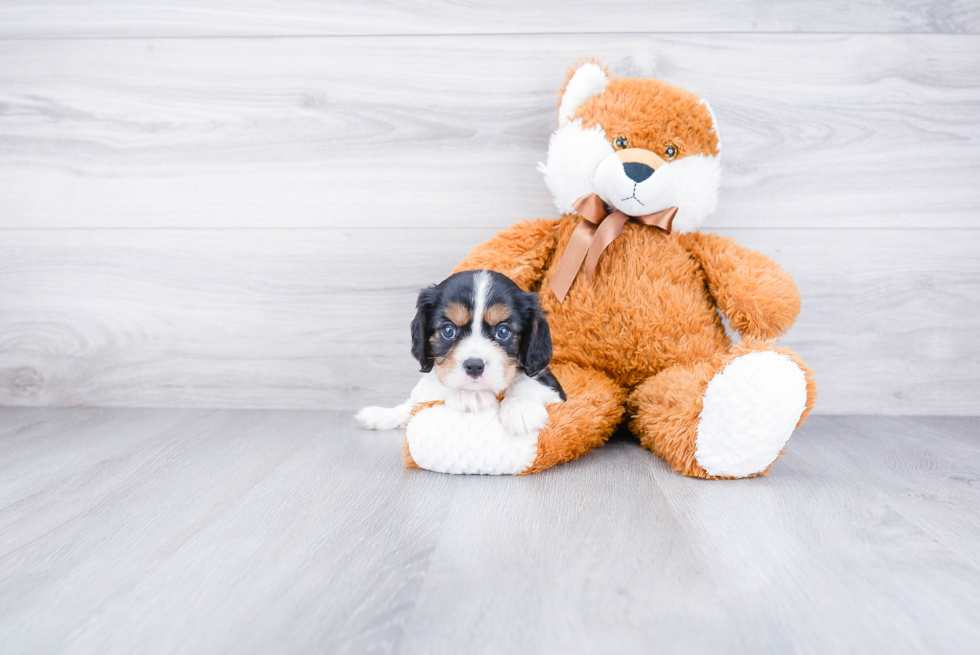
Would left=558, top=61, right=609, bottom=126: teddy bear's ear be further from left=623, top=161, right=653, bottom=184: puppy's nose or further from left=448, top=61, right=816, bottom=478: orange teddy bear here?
left=623, top=161, right=653, bottom=184: puppy's nose

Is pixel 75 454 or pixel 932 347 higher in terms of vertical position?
pixel 932 347

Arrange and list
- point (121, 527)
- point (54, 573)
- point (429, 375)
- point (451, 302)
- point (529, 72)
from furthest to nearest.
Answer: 1. point (529, 72)
2. point (429, 375)
3. point (451, 302)
4. point (121, 527)
5. point (54, 573)

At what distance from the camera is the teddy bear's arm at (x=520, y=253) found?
1542mm

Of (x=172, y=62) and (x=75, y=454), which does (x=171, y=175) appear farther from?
(x=75, y=454)

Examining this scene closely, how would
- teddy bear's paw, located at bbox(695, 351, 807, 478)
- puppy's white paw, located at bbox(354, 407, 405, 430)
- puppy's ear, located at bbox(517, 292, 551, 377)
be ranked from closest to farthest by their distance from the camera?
teddy bear's paw, located at bbox(695, 351, 807, 478) < puppy's ear, located at bbox(517, 292, 551, 377) < puppy's white paw, located at bbox(354, 407, 405, 430)

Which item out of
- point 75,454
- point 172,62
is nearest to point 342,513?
point 75,454

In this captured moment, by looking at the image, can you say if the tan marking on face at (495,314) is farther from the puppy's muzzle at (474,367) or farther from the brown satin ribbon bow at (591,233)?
the brown satin ribbon bow at (591,233)

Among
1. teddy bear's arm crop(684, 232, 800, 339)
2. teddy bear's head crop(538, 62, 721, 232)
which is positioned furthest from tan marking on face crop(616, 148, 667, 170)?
teddy bear's arm crop(684, 232, 800, 339)

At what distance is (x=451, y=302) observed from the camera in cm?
130

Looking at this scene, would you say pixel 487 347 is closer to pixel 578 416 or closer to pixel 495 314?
pixel 495 314

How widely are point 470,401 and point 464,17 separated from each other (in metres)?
1.11

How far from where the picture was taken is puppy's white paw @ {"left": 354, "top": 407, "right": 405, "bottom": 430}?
5.58ft

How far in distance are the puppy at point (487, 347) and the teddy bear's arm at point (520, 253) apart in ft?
0.58

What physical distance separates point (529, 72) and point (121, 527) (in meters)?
1.45
